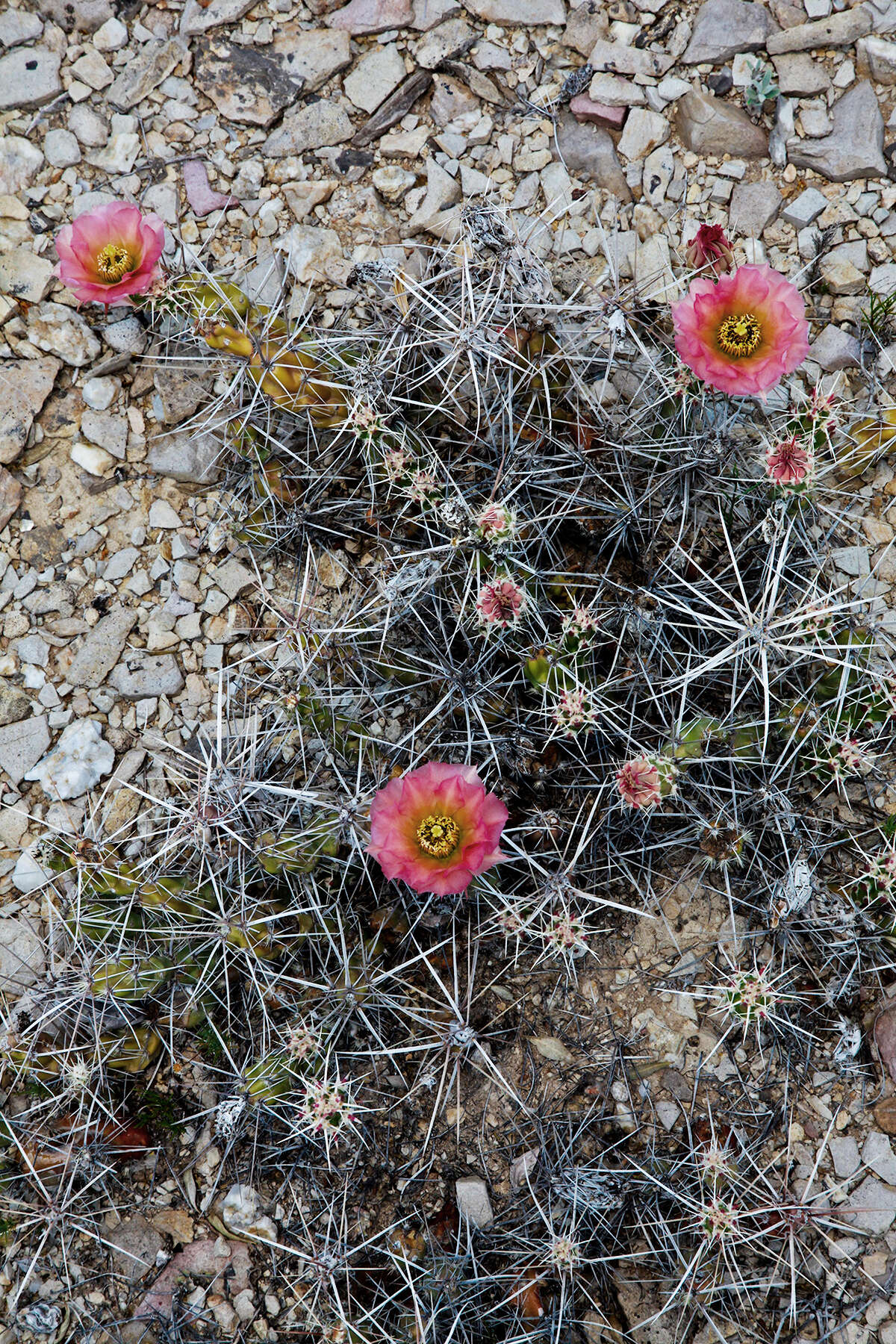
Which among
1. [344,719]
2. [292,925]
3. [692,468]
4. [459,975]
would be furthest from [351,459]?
[459,975]

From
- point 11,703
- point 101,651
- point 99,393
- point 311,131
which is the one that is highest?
point 311,131

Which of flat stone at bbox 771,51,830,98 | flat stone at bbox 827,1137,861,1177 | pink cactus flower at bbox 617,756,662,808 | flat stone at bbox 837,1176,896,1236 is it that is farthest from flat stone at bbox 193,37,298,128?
flat stone at bbox 837,1176,896,1236

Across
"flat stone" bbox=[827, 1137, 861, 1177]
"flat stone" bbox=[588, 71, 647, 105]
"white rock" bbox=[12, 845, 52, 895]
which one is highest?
"flat stone" bbox=[588, 71, 647, 105]

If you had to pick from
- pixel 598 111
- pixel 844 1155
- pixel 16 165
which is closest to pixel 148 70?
pixel 16 165

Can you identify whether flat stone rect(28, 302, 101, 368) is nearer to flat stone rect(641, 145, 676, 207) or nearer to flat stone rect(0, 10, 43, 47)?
flat stone rect(0, 10, 43, 47)

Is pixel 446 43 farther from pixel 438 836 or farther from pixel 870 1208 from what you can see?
pixel 870 1208

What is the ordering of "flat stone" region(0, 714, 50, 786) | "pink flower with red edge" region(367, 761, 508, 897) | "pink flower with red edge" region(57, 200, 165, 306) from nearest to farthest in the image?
"pink flower with red edge" region(367, 761, 508, 897), "pink flower with red edge" region(57, 200, 165, 306), "flat stone" region(0, 714, 50, 786)

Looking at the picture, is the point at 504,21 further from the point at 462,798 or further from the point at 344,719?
the point at 462,798

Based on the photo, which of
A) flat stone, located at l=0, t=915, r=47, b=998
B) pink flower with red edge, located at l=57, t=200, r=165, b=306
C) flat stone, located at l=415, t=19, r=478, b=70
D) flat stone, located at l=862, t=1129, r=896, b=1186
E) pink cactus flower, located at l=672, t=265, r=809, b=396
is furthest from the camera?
flat stone, located at l=415, t=19, r=478, b=70
